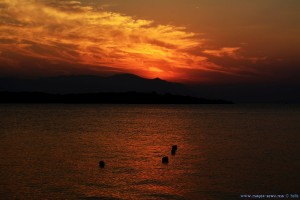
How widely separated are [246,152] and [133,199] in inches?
792

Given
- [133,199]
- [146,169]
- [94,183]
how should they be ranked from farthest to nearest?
1. [146,169]
2. [94,183]
3. [133,199]

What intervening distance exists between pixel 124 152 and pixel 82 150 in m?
4.40

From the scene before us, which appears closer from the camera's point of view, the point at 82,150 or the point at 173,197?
the point at 173,197

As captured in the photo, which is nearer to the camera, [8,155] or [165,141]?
[8,155]

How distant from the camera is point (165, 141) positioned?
45.6 m

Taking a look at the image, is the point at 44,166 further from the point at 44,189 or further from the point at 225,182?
the point at 225,182

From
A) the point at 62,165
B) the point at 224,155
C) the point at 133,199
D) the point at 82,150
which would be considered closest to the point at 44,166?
the point at 62,165

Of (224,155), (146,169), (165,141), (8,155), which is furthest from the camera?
(165,141)

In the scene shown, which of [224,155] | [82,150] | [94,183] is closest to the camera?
[94,183]

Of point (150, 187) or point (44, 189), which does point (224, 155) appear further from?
point (44, 189)

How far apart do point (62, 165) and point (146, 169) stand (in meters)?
6.65

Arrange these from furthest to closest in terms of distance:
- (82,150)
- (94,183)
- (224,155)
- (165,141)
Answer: (165,141) < (82,150) < (224,155) < (94,183)

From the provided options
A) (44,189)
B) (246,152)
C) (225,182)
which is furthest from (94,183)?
(246,152)

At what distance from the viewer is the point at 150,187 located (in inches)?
847
